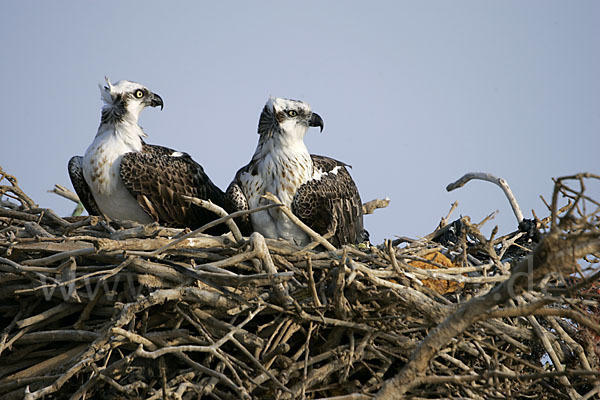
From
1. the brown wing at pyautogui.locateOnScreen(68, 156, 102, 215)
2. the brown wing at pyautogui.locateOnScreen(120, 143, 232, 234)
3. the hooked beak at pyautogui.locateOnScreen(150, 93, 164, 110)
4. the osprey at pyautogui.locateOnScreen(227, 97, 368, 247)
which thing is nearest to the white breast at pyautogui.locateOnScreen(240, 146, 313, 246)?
the osprey at pyautogui.locateOnScreen(227, 97, 368, 247)

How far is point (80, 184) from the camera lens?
18.3 feet

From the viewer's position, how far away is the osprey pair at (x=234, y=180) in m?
5.07

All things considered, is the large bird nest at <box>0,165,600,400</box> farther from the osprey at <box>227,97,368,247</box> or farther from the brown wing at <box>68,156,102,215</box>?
the brown wing at <box>68,156,102,215</box>

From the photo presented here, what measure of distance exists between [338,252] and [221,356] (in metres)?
0.90

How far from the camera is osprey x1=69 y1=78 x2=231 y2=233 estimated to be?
5211 millimetres

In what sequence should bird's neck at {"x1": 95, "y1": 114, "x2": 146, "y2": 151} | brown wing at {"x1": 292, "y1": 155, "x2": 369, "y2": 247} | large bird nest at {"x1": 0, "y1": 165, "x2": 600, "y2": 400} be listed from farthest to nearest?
bird's neck at {"x1": 95, "y1": 114, "x2": 146, "y2": 151}, brown wing at {"x1": 292, "y1": 155, "x2": 369, "y2": 247}, large bird nest at {"x1": 0, "y1": 165, "x2": 600, "y2": 400}

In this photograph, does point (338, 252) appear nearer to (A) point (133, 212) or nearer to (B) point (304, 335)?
(B) point (304, 335)

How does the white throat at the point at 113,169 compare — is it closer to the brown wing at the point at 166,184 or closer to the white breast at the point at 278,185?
the brown wing at the point at 166,184

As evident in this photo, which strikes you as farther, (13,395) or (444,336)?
(13,395)


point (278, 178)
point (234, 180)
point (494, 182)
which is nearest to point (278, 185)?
point (278, 178)

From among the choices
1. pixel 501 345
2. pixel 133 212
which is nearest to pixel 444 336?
pixel 501 345

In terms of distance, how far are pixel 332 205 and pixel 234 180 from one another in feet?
2.70

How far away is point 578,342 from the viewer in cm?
420

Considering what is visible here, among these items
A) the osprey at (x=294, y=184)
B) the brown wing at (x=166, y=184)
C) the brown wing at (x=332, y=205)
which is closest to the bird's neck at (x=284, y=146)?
the osprey at (x=294, y=184)
